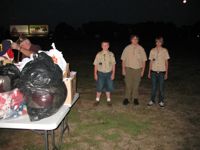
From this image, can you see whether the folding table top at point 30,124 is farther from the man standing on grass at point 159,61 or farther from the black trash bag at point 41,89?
the man standing on grass at point 159,61

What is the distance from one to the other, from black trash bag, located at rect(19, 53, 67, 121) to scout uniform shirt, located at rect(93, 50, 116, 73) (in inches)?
123

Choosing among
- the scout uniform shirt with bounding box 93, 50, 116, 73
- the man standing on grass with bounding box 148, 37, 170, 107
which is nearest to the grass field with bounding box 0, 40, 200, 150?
the man standing on grass with bounding box 148, 37, 170, 107

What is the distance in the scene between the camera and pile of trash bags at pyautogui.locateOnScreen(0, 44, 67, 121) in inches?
122

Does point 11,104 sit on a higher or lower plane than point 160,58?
lower

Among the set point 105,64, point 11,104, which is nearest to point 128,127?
point 105,64

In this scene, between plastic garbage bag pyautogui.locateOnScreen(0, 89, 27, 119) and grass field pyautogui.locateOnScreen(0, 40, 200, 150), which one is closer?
plastic garbage bag pyautogui.locateOnScreen(0, 89, 27, 119)

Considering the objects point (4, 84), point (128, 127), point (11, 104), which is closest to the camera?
point (11, 104)

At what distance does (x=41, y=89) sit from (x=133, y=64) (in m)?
3.73

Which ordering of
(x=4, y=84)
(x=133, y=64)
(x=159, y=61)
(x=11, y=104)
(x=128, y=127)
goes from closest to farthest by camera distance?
(x=11, y=104) → (x=4, y=84) → (x=128, y=127) → (x=159, y=61) → (x=133, y=64)

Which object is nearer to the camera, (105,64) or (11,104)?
(11,104)

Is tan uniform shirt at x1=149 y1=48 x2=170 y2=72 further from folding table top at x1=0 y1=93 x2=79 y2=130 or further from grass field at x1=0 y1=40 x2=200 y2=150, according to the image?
folding table top at x1=0 y1=93 x2=79 y2=130

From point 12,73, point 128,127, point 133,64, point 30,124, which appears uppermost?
point 12,73

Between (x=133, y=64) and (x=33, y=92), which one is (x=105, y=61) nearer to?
(x=133, y=64)

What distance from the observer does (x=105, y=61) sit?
21.1ft
